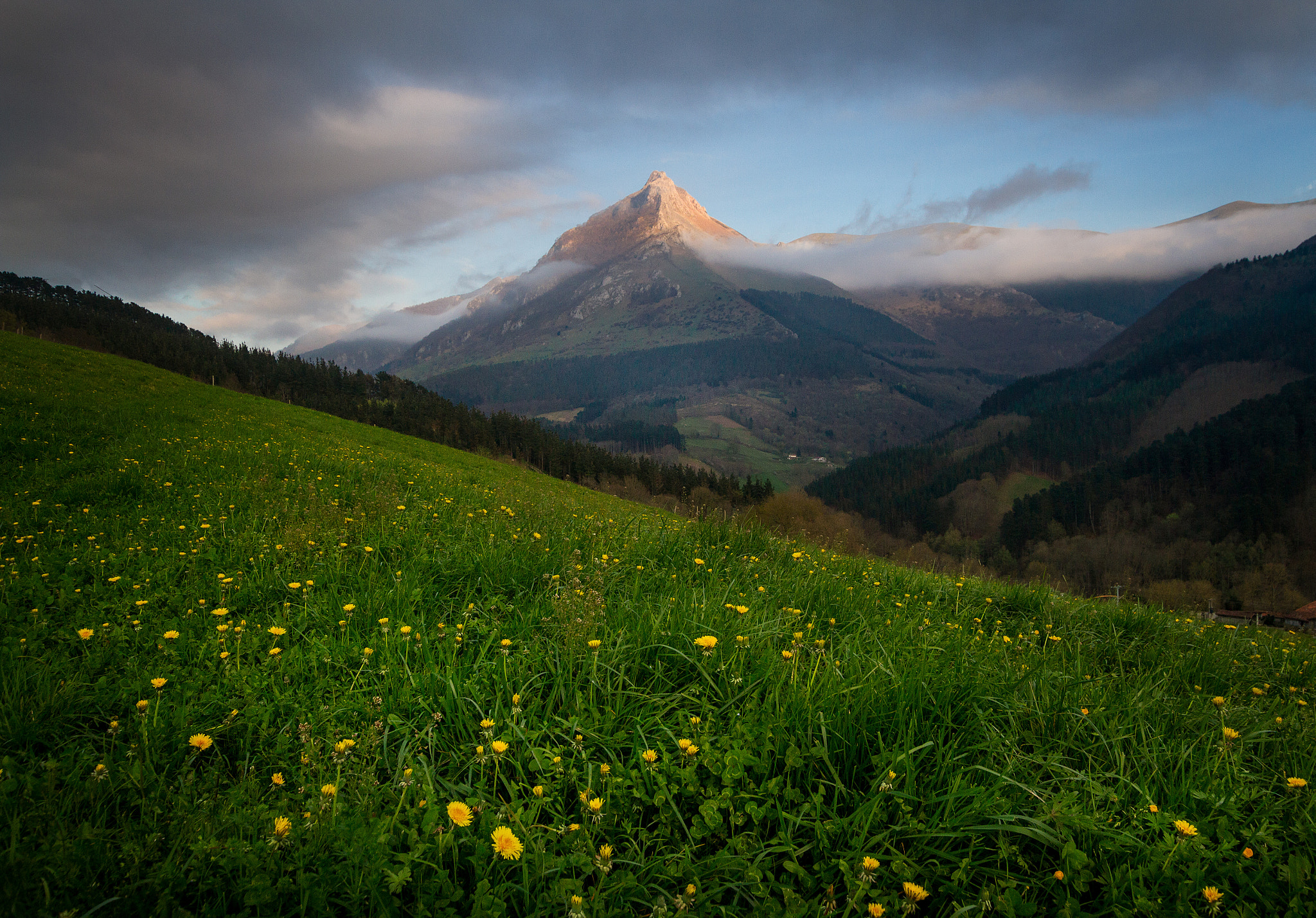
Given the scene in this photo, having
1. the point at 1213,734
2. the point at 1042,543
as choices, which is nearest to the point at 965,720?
the point at 1213,734

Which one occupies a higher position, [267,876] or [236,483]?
[236,483]

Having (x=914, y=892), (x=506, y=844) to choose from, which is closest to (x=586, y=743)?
(x=506, y=844)

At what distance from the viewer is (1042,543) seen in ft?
330

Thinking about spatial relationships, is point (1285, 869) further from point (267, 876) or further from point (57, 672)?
Result: point (57, 672)

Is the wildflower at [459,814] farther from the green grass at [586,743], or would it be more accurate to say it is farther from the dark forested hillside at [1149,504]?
the dark forested hillside at [1149,504]

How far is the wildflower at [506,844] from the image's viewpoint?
221cm

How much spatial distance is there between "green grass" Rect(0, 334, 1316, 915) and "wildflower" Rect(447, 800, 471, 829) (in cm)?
7

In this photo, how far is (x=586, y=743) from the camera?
3.04 meters

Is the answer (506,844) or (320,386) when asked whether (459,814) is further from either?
(320,386)

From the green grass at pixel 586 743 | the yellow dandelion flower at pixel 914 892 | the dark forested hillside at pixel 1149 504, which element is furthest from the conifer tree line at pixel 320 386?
the yellow dandelion flower at pixel 914 892

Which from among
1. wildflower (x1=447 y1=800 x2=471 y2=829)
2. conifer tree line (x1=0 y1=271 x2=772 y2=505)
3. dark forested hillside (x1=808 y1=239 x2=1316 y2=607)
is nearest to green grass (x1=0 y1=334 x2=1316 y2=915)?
wildflower (x1=447 y1=800 x2=471 y2=829)

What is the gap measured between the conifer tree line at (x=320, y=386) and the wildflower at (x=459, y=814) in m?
70.9

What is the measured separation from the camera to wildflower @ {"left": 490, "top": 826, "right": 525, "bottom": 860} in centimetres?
221

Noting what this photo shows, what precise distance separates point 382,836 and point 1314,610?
48835 millimetres
